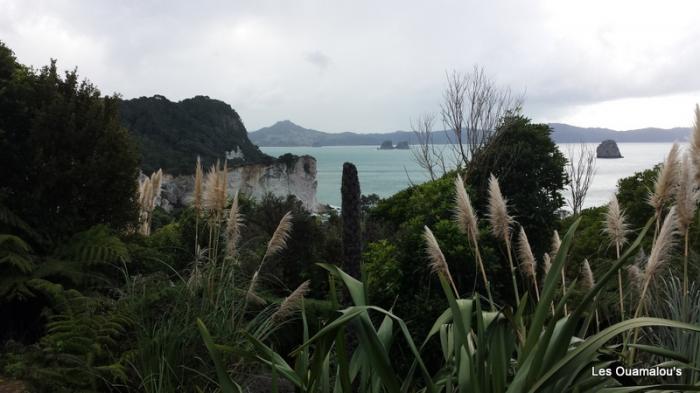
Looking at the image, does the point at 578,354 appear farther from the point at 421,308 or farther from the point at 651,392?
the point at 421,308

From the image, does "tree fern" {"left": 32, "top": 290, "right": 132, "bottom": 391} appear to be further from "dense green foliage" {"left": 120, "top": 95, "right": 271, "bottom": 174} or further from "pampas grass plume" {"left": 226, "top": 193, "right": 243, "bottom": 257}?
"dense green foliage" {"left": 120, "top": 95, "right": 271, "bottom": 174}

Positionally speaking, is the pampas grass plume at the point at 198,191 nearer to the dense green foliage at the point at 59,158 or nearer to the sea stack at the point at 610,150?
the dense green foliage at the point at 59,158

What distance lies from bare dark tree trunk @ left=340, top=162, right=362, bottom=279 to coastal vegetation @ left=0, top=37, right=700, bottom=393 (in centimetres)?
1

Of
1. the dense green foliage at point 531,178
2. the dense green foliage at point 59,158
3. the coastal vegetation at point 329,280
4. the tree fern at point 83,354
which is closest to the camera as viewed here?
the coastal vegetation at point 329,280

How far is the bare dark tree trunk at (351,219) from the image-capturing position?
4.85 meters

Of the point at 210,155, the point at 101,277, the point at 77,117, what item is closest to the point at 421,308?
the point at 101,277

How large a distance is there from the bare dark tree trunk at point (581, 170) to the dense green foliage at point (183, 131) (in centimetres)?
2103

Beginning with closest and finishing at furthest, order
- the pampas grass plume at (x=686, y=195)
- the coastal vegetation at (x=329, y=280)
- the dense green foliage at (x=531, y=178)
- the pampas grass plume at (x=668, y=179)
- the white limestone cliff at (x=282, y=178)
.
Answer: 1. the coastal vegetation at (x=329, y=280)
2. the pampas grass plume at (x=686, y=195)
3. the pampas grass plume at (x=668, y=179)
4. the dense green foliage at (x=531, y=178)
5. the white limestone cliff at (x=282, y=178)

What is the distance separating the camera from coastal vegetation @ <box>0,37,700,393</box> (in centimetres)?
264

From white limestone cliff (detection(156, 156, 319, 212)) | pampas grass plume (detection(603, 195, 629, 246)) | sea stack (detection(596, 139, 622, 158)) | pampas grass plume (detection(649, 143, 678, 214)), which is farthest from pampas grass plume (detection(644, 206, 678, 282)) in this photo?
sea stack (detection(596, 139, 622, 158))

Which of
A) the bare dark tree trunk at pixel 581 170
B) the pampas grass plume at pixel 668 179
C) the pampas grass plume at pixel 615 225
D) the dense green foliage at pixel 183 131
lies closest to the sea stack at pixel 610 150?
the dense green foliage at pixel 183 131

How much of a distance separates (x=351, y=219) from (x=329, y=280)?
2157 mm

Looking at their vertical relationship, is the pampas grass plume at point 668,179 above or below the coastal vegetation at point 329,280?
above

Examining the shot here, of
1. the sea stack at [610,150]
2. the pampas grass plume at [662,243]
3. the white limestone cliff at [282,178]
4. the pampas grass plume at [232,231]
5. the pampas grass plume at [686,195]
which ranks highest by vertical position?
the pampas grass plume at [686,195]
